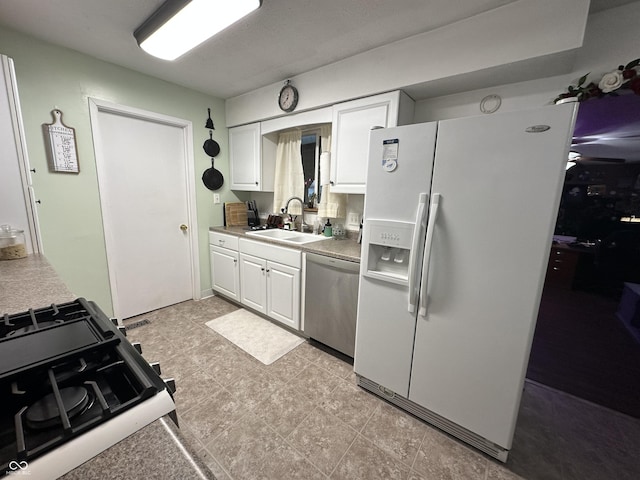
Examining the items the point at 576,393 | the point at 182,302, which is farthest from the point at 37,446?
the point at 182,302

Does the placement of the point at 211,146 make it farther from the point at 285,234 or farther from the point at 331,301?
the point at 331,301

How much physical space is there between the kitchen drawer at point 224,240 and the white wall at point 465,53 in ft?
5.30

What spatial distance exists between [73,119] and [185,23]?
1399 mm

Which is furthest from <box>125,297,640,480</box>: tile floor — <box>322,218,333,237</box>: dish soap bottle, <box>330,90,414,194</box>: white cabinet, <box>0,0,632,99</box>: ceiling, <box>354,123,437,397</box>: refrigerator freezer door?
<box>0,0,632,99</box>: ceiling

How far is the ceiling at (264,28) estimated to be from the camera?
153 cm

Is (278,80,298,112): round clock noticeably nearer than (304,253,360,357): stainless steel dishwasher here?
No

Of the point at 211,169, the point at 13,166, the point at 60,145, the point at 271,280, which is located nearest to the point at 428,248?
the point at 271,280

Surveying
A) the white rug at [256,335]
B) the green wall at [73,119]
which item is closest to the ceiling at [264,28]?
the green wall at [73,119]

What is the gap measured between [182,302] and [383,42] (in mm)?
3298

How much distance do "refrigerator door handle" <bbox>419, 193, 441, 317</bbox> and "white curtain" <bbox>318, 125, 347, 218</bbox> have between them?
4.23ft

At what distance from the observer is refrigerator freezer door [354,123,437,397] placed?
1.46 m

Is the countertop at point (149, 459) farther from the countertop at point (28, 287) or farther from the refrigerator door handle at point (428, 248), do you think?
the refrigerator door handle at point (428, 248)

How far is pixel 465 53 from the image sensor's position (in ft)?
5.36

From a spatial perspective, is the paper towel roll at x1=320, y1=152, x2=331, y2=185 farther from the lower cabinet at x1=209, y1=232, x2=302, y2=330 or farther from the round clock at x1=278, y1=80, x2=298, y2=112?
the lower cabinet at x1=209, y1=232, x2=302, y2=330
